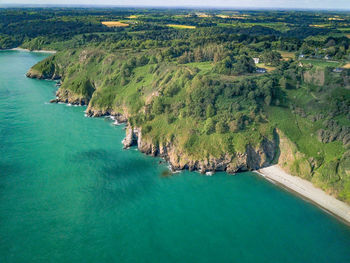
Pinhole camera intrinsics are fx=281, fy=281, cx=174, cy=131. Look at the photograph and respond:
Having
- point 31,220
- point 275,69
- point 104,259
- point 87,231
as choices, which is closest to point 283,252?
point 104,259

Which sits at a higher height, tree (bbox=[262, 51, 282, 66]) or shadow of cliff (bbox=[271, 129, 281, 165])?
tree (bbox=[262, 51, 282, 66])

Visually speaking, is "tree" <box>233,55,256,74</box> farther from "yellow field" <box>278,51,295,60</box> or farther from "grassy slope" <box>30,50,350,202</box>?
"yellow field" <box>278,51,295,60</box>

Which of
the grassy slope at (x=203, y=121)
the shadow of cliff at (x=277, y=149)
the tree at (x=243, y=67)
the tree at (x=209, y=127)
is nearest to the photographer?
the grassy slope at (x=203, y=121)

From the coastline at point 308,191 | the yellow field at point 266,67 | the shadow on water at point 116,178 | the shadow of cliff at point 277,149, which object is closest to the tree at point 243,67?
the yellow field at point 266,67

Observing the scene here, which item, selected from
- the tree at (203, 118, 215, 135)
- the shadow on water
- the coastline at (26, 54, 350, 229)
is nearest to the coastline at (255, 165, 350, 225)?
the coastline at (26, 54, 350, 229)

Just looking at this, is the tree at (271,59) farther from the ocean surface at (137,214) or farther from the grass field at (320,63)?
the ocean surface at (137,214)

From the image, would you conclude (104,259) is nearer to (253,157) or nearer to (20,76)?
(253,157)
